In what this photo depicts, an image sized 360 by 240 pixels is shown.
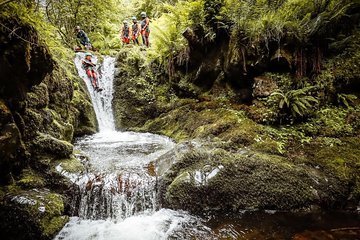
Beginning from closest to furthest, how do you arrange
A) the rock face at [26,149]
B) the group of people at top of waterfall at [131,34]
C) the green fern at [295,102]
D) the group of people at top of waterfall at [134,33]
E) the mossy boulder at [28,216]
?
the rock face at [26,149] < the mossy boulder at [28,216] < the green fern at [295,102] < the group of people at top of waterfall at [131,34] < the group of people at top of waterfall at [134,33]

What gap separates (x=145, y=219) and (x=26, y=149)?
251cm

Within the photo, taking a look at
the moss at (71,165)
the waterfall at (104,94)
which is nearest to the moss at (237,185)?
the moss at (71,165)

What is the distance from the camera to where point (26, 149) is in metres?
4.48

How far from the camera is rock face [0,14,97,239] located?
340 cm

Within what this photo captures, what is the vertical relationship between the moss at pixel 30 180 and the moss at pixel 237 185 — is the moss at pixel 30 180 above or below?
above

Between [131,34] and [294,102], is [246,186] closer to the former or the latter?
[294,102]

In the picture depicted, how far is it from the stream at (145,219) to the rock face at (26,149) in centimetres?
32

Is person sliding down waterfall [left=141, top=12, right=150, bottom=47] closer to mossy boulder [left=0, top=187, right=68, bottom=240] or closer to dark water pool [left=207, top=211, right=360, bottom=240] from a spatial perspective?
mossy boulder [left=0, top=187, right=68, bottom=240]

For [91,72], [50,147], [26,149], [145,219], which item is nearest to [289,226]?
[145,219]

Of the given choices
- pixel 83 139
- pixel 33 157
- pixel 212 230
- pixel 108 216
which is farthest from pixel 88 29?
pixel 212 230

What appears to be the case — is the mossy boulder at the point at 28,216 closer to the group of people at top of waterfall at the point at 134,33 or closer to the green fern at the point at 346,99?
the green fern at the point at 346,99

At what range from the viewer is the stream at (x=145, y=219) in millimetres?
3770

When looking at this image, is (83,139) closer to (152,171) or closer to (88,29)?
(152,171)

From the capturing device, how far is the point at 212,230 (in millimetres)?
3857
